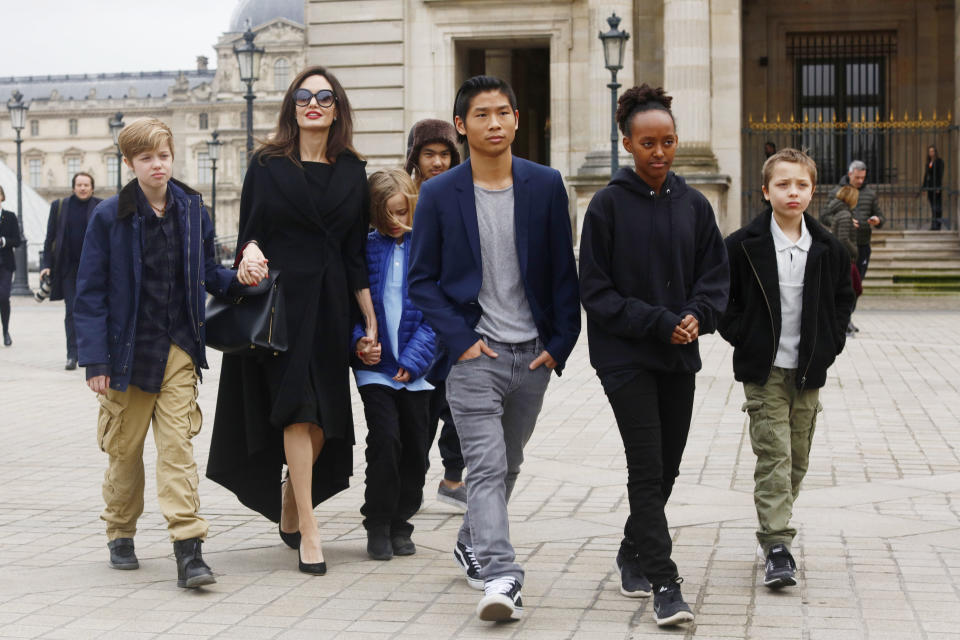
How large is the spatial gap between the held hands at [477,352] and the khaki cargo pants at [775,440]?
112 cm

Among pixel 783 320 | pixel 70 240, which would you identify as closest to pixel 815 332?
pixel 783 320

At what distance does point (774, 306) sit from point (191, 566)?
2392 mm

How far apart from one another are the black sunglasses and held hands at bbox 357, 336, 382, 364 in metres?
0.96

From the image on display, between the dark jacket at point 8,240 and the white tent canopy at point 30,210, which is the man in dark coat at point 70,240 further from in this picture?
the white tent canopy at point 30,210

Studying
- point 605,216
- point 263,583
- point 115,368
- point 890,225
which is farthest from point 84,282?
point 890,225

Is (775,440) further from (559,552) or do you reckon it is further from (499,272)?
(499,272)

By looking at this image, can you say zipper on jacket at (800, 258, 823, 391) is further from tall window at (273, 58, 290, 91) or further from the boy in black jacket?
tall window at (273, 58, 290, 91)

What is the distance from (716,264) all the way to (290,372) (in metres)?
1.73

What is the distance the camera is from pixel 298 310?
5.88 meters

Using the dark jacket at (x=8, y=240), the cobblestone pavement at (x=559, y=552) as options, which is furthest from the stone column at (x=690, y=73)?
the cobblestone pavement at (x=559, y=552)

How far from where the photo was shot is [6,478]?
328 inches

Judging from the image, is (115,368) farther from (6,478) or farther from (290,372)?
(6,478)

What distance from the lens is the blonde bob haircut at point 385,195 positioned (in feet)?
20.2

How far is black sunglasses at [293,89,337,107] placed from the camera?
5.97 metres
